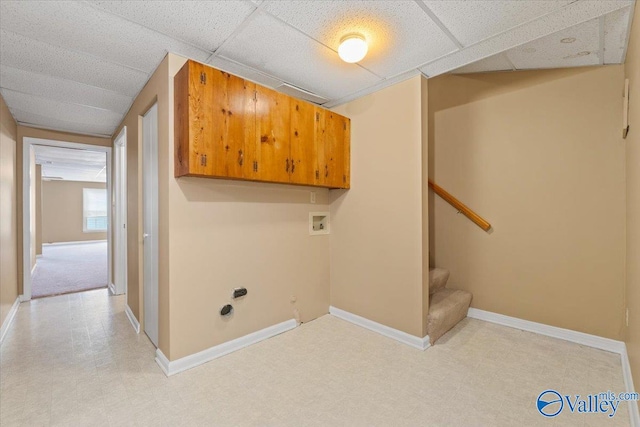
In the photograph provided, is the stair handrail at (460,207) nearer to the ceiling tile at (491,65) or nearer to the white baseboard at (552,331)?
the white baseboard at (552,331)

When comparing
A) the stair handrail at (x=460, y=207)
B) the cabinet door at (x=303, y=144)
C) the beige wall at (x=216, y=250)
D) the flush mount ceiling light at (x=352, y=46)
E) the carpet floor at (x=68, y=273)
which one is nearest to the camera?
the flush mount ceiling light at (x=352, y=46)

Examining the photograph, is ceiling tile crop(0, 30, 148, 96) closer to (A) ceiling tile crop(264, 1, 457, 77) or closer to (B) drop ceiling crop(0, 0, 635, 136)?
(B) drop ceiling crop(0, 0, 635, 136)

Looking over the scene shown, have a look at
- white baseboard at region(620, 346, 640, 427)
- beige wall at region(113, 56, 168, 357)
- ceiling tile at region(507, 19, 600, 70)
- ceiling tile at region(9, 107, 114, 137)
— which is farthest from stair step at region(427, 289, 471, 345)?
ceiling tile at region(9, 107, 114, 137)

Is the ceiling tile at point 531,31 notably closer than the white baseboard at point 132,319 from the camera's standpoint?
Yes

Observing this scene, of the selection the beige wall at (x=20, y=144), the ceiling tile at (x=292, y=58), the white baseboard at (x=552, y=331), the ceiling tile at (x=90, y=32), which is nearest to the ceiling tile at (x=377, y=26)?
the ceiling tile at (x=292, y=58)

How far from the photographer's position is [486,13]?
166 cm

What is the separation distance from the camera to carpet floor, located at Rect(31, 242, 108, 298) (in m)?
4.32

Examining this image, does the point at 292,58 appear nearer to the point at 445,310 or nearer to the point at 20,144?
the point at 445,310

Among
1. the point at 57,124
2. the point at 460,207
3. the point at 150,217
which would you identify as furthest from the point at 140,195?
the point at 460,207

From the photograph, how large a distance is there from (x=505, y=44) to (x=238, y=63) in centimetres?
197

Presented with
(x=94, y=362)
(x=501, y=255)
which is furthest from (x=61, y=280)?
(x=501, y=255)

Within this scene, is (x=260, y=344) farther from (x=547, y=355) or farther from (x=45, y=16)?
(x=45, y=16)

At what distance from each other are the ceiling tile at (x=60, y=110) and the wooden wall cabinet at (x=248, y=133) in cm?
197

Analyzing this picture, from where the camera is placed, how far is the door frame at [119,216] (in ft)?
11.5
